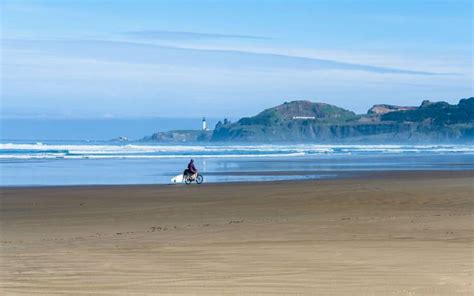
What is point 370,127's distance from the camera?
150 metres

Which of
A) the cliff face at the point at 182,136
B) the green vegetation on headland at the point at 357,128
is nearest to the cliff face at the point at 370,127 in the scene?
the green vegetation on headland at the point at 357,128

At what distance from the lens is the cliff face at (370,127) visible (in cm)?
13888

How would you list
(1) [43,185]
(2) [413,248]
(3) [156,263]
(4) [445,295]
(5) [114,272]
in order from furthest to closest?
(1) [43,185] → (2) [413,248] → (3) [156,263] → (5) [114,272] → (4) [445,295]

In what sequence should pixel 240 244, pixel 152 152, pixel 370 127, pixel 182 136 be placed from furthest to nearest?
pixel 182 136 < pixel 370 127 < pixel 152 152 < pixel 240 244

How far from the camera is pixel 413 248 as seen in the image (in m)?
10.1

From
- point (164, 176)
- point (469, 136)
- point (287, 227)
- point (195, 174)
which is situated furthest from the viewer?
point (469, 136)

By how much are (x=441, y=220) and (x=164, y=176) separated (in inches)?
726

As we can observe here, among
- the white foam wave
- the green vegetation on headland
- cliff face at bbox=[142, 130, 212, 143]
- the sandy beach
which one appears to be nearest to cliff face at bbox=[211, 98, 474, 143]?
the green vegetation on headland

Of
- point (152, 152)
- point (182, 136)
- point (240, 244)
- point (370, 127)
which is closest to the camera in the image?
point (240, 244)

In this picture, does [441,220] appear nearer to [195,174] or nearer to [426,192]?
Result: [426,192]

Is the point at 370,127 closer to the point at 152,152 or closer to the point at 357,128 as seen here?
the point at 357,128

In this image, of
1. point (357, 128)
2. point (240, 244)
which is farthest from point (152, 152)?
point (357, 128)

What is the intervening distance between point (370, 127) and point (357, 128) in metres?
2.44

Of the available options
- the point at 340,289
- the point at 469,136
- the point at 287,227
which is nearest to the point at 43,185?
the point at 287,227
